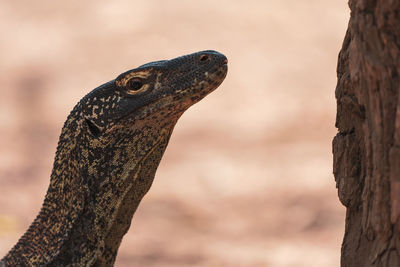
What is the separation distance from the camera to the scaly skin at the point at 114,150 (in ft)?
18.8

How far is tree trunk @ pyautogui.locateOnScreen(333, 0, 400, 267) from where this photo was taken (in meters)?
4.11

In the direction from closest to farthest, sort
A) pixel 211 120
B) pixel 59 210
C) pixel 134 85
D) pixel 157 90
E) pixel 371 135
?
pixel 371 135
pixel 157 90
pixel 134 85
pixel 59 210
pixel 211 120

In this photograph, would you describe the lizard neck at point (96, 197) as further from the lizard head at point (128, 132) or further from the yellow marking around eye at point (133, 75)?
the yellow marking around eye at point (133, 75)

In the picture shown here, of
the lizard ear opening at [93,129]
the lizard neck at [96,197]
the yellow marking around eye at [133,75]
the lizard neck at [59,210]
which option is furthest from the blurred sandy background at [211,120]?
the yellow marking around eye at [133,75]

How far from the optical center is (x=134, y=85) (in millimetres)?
5863

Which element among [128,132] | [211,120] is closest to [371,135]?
[128,132]

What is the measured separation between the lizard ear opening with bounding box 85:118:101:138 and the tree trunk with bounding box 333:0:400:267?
1900 mm

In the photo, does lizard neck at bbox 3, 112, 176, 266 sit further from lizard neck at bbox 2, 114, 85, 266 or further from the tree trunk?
the tree trunk

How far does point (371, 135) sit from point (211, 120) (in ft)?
35.1

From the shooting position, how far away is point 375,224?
439cm

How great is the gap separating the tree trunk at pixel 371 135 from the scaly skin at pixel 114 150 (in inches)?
52.2

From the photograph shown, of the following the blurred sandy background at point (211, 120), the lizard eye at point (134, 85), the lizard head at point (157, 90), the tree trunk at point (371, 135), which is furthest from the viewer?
the blurred sandy background at point (211, 120)

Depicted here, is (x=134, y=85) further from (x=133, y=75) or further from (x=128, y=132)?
(x=128, y=132)

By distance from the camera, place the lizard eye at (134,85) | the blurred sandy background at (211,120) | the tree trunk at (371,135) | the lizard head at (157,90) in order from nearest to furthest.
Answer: the tree trunk at (371,135)
the lizard head at (157,90)
the lizard eye at (134,85)
the blurred sandy background at (211,120)
